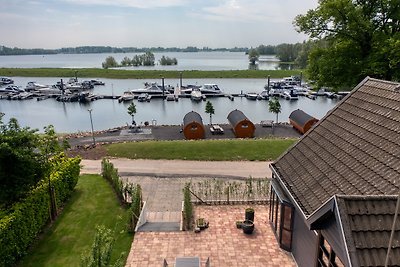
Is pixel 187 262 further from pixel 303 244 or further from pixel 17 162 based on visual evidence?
pixel 17 162

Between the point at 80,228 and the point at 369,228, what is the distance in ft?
44.8

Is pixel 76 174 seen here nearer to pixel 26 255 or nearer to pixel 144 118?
pixel 26 255

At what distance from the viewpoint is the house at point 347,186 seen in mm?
7246

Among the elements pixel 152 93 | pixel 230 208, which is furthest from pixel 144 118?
pixel 230 208

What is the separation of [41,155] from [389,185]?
1467 cm

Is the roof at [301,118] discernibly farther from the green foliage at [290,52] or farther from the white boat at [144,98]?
the green foliage at [290,52]

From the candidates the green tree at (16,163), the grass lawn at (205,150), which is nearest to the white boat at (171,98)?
the grass lawn at (205,150)

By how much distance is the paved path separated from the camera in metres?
24.2

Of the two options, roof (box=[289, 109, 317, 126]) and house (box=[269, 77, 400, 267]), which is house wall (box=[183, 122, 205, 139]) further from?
house (box=[269, 77, 400, 267])

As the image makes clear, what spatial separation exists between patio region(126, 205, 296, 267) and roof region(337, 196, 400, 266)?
6.85m

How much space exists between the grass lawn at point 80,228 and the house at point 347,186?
757 cm

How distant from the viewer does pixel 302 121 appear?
36969 mm

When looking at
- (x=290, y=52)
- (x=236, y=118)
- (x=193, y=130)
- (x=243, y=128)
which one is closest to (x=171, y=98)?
(x=236, y=118)

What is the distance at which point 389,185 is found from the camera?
8602 millimetres
